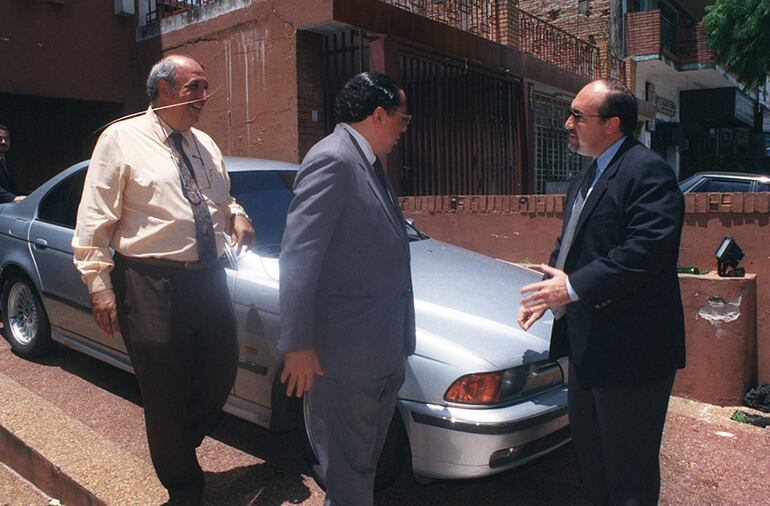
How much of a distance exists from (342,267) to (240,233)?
1075 millimetres

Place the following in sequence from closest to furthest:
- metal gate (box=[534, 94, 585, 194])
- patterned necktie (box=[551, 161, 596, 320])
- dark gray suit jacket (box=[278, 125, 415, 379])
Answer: dark gray suit jacket (box=[278, 125, 415, 379]) < patterned necktie (box=[551, 161, 596, 320]) < metal gate (box=[534, 94, 585, 194])

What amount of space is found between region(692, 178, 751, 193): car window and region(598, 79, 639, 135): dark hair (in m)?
6.52

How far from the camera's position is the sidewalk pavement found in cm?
309

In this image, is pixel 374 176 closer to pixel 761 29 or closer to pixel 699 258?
pixel 699 258

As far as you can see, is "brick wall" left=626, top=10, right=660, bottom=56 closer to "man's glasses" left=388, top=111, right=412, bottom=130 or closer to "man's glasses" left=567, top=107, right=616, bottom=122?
"man's glasses" left=567, top=107, right=616, bottom=122

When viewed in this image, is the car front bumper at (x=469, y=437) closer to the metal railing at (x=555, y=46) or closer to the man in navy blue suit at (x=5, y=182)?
the man in navy blue suit at (x=5, y=182)

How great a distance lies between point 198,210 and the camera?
272cm

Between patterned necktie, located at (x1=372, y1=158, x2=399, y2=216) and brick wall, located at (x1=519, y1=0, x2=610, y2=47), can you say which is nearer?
patterned necktie, located at (x1=372, y1=158, x2=399, y2=216)

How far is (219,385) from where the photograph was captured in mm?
2918

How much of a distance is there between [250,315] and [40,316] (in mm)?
2245

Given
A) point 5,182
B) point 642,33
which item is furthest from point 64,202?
point 642,33

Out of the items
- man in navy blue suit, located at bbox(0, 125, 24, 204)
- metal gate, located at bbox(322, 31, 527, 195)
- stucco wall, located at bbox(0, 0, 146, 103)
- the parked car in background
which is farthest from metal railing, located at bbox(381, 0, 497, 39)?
man in navy blue suit, located at bbox(0, 125, 24, 204)

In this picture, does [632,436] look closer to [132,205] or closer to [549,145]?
[132,205]

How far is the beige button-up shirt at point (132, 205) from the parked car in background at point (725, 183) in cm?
683
